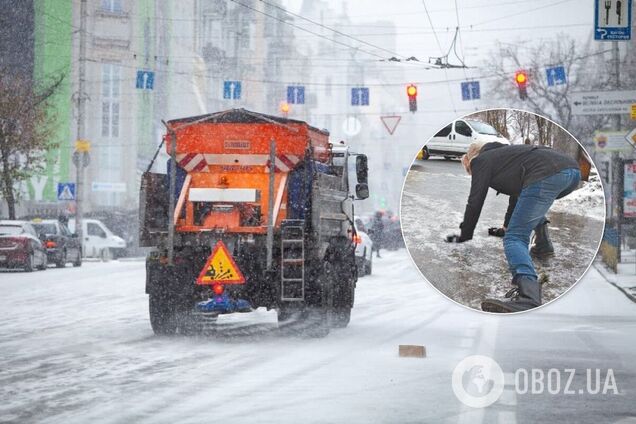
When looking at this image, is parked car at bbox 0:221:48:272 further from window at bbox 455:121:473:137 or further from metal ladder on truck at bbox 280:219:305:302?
window at bbox 455:121:473:137

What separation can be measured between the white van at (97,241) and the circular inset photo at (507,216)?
140 feet

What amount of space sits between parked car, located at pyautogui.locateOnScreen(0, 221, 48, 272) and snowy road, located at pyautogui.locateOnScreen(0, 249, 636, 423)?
12.8 m

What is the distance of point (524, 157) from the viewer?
5.75 m

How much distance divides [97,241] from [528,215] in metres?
43.6

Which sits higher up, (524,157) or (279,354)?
(524,157)

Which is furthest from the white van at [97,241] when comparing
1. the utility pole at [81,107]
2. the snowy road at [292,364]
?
the snowy road at [292,364]

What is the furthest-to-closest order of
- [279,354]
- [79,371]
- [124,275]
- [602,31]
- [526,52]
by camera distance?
[526,52] → [124,275] → [602,31] → [279,354] → [79,371]

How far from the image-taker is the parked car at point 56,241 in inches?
1439

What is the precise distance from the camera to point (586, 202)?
5727 millimetres

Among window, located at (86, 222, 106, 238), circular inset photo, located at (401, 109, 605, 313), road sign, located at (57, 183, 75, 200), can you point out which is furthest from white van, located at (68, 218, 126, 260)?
circular inset photo, located at (401, 109, 605, 313)

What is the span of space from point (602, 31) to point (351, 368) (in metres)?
8.48

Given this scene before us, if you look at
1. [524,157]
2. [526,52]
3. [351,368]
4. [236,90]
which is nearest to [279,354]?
[351,368]

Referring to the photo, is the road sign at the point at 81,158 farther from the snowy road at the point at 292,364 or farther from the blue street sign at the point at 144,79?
the snowy road at the point at 292,364

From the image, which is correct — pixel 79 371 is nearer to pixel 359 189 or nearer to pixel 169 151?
pixel 169 151
